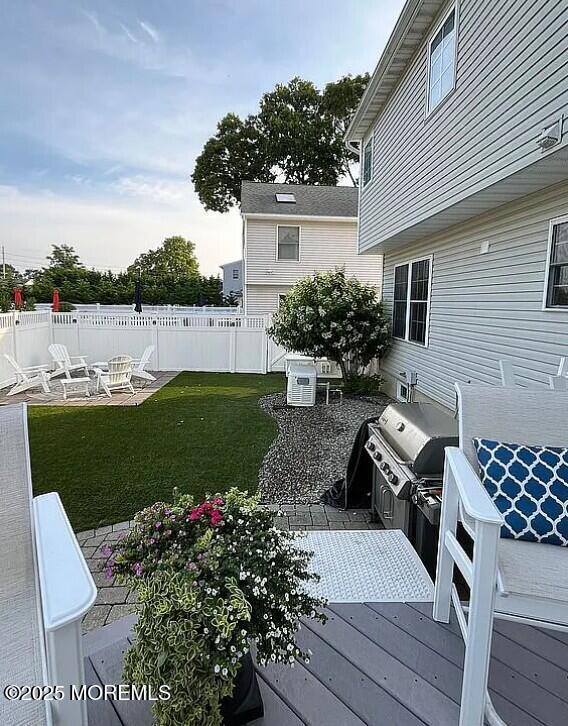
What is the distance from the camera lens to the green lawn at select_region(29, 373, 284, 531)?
3941mm

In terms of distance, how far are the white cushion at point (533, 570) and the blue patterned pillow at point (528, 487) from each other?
0.05 m

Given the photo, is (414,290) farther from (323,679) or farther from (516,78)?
(323,679)

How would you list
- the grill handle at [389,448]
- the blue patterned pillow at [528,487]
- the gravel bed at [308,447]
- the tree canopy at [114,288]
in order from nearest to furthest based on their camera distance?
the blue patterned pillow at [528,487] < the grill handle at [389,448] < the gravel bed at [308,447] < the tree canopy at [114,288]

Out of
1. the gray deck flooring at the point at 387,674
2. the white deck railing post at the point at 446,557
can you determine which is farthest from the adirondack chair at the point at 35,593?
the white deck railing post at the point at 446,557

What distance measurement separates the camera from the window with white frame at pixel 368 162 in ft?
28.5

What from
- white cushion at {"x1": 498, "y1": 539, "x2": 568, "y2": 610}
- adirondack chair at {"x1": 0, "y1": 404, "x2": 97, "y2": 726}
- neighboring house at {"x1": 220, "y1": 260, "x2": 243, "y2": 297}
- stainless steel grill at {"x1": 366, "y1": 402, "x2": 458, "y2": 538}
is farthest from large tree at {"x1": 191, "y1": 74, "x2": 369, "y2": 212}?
white cushion at {"x1": 498, "y1": 539, "x2": 568, "y2": 610}

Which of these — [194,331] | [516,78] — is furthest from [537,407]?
[194,331]

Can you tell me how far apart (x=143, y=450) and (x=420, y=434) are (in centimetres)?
352

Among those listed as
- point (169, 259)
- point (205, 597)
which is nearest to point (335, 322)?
point (205, 597)

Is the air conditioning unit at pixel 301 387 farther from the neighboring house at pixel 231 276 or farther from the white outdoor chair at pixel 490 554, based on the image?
the neighboring house at pixel 231 276

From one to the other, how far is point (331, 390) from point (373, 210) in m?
3.56

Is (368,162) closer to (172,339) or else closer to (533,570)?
(172,339)

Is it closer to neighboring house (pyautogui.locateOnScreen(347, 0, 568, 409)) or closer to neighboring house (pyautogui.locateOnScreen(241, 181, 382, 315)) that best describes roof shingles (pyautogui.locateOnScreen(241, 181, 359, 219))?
neighboring house (pyautogui.locateOnScreen(241, 181, 382, 315))

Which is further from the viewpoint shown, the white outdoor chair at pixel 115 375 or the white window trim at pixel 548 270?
the white outdoor chair at pixel 115 375
